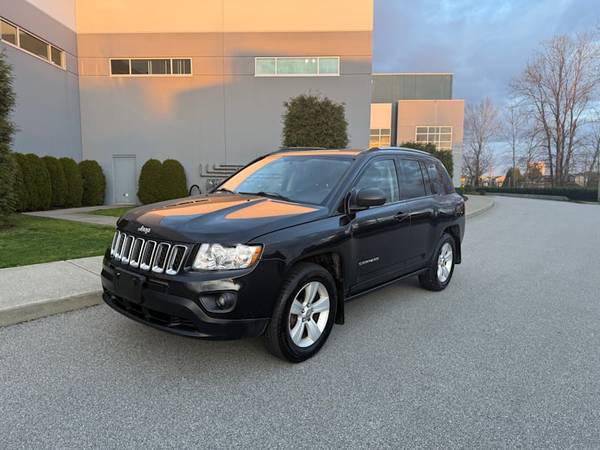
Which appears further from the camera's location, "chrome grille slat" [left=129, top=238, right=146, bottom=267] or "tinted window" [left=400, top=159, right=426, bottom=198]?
"tinted window" [left=400, top=159, right=426, bottom=198]

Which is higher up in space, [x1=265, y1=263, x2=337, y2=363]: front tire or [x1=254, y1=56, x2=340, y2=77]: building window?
[x1=254, y1=56, x2=340, y2=77]: building window

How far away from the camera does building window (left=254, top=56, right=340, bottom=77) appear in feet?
66.0

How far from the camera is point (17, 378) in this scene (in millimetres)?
3301

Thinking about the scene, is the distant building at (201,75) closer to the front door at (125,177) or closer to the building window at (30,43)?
the front door at (125,177)

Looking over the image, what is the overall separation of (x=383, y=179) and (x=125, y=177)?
59.3ft

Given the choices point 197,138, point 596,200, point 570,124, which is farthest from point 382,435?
point 570,124

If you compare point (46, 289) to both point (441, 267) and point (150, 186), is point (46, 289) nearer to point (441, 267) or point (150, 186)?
point (441, 267)

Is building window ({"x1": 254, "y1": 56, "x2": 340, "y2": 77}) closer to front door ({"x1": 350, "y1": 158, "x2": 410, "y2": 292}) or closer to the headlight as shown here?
front door ({"x1": 350, "y1": 158, "x2": 410, "y2": 292})

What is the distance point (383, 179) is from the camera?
187 inches

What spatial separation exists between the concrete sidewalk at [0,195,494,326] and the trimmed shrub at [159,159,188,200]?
12.9m

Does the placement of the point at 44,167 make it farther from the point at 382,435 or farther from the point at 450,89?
the point at 450,89

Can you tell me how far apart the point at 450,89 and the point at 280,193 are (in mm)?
50854

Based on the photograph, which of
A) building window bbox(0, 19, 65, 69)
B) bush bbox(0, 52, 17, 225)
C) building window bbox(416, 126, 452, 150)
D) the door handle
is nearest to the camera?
the door handle

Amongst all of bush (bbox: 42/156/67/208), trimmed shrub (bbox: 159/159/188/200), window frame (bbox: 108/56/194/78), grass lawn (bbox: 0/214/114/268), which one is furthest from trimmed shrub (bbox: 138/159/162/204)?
grass lawn (bbox: 0/214/114/268)
